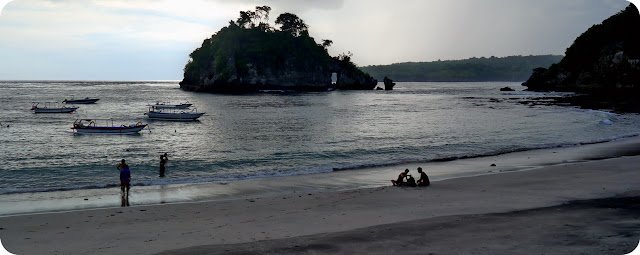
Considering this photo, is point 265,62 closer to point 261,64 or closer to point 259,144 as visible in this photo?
point 261,64

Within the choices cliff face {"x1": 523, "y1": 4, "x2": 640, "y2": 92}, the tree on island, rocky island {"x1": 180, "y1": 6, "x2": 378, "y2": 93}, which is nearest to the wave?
cliff face {"x1": 523, "y1": 4, "x2": 640, "y2": 92}

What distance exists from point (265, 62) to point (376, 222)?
127553mm

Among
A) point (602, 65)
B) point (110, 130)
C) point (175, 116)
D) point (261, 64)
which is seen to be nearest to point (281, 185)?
point (110, 130)

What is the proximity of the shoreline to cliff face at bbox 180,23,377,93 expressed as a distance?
109 metres

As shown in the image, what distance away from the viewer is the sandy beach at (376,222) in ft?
30.6

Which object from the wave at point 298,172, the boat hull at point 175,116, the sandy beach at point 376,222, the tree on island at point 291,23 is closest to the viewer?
the sandy beach at point 376,222

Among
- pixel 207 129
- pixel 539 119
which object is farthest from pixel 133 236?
pixel 539 119

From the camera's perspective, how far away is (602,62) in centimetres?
10988

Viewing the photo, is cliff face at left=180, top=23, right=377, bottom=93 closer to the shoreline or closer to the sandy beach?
the shoreline

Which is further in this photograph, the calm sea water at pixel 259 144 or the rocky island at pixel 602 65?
the rocky island at pixel 602 65

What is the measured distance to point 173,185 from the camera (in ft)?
64.4

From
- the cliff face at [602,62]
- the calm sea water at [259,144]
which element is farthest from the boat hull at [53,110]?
the cliff face at [602,62]

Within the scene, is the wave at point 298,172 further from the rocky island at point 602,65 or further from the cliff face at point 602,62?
the cliff face at point 602,62

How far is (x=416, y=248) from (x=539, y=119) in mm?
46742
